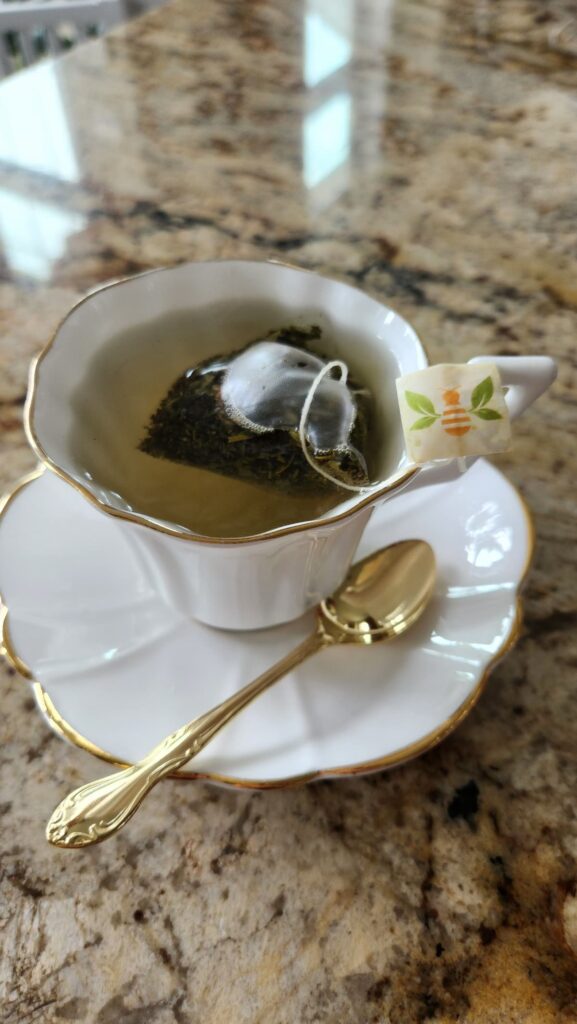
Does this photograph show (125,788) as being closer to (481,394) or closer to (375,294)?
(481,394)

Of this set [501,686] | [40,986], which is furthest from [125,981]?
[501,686]

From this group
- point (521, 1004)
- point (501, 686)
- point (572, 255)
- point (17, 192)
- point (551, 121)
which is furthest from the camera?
point (551, 121)

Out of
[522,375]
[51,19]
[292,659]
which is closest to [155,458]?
[292,659]

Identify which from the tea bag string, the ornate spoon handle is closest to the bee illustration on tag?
the tea bag string

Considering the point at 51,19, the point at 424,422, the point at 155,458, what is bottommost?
the point at 155,458

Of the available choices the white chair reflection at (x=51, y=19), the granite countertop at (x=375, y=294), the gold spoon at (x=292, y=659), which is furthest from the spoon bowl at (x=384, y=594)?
the white chair reflection at (x=51, y=19)

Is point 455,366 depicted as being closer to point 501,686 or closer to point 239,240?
point 501,686

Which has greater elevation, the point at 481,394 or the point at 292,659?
the point at 481,394
